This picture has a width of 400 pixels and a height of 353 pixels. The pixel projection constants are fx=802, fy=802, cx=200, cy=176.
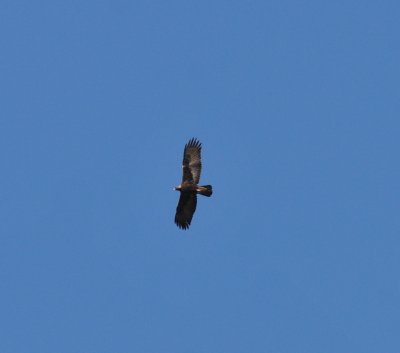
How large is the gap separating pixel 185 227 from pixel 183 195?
5.40ft

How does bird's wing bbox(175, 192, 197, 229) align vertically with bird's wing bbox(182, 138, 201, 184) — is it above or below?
below

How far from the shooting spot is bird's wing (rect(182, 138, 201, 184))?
3894 cm

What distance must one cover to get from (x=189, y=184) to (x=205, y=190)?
3.32ft

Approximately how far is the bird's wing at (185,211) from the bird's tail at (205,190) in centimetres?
88

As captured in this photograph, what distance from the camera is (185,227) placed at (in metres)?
39.5

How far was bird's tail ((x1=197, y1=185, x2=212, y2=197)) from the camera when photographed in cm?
3812

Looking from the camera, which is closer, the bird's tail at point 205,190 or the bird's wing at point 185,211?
the bird's tail at point 205,190

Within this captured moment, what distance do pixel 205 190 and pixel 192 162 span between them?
6.19ft

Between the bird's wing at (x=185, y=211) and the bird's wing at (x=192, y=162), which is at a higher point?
the bird's wing at (x=192, y=162)

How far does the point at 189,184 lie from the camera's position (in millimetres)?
38750

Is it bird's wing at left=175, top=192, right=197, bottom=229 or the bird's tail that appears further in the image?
bird's wing at left=175, top=192, right=197, bottom=229

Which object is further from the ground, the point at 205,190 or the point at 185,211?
the point at 205,190

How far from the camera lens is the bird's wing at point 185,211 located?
129ft

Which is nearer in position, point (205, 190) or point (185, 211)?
point (205, 190)
